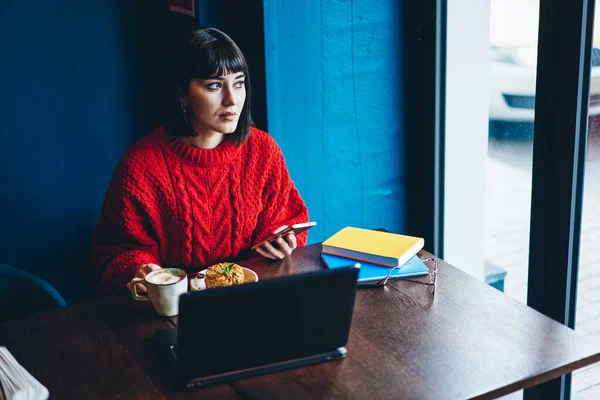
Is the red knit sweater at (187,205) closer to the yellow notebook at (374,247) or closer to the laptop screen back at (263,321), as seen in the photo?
the yellow notebook at (374,247)

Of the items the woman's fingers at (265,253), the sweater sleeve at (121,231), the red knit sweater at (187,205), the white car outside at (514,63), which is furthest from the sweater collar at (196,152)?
the white car outside at (514,63)

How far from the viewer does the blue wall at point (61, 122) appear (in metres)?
2.08

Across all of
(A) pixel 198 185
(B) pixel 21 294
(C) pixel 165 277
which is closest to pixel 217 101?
(A) pixel 198 185

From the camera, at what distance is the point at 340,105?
2.39 meters

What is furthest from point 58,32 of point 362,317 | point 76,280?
point 362,317

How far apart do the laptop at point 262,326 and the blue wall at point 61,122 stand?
1223mm

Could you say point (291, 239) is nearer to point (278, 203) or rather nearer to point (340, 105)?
point (278, 203)

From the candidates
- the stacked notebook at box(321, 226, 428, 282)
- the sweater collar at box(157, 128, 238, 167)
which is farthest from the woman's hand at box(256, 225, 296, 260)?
the sweater collar at box(157, 128, 238, 167)

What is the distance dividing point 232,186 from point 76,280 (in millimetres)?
824

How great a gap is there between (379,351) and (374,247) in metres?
0.46

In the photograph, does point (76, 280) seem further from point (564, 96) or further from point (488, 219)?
point (564, 96)

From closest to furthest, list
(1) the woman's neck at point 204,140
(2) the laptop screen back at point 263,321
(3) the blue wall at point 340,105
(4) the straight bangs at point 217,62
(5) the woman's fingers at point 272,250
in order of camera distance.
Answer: (2) the laptop screen back at point 263,321 < (5) the woman's fingers at point 272,250 < (4) the straight bangs at point 217,62 < (1) the woman's neck at point 204,140 < (3) the blue wall at point 340,105

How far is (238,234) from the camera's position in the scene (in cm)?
197

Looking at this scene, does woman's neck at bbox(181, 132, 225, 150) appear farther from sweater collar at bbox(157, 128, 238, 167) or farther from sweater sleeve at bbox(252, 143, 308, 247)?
sweater sleeve at bbox(252, 143, 308, 247)
